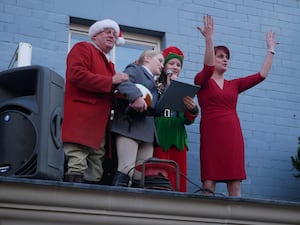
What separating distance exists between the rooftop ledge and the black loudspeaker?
15 centimetres

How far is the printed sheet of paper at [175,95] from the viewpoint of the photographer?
508 cm

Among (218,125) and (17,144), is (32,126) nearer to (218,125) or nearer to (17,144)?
(17,144)

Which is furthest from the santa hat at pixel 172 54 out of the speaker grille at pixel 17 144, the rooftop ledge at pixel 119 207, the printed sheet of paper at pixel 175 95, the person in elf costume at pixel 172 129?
the speaker grille at pixel 17 144

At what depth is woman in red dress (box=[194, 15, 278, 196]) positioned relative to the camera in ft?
17.5

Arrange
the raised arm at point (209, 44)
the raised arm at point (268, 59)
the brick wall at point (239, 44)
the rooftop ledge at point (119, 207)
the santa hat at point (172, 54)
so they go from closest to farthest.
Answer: the rooftop ledge at point (119, 207) < the raised arm at point (209, 44) < the santa hat at point (172, 54) < the raised arm at point (268, 59) < the brick wall at point (239, 44)

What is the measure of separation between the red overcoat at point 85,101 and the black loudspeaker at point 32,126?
1.07ft

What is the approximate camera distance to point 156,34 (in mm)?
6527

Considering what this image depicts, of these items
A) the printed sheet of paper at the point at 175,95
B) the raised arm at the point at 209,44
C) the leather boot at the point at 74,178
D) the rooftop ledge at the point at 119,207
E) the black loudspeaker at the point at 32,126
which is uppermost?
the raised arm at the point at 209,44

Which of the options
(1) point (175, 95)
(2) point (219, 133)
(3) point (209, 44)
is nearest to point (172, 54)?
(3) point (209, 44)

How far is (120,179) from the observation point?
490cm

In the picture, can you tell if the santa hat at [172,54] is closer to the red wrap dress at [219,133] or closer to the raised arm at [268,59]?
the red wrap dress at [219,133]

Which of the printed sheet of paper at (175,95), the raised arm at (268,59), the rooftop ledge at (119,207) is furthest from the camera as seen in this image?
the raised arm at (268,59)

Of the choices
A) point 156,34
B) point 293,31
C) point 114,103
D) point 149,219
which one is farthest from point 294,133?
point 149,219

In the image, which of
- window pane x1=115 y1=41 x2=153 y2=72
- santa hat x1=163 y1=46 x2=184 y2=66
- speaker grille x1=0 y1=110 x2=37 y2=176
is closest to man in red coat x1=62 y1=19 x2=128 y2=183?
speaker grille x1=0 y1=110 x2=37 y2=176
